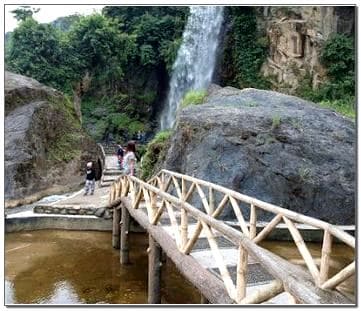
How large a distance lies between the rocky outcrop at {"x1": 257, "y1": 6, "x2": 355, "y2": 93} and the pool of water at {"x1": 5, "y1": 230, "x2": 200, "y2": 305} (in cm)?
1002

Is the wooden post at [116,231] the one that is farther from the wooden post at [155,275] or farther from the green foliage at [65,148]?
the green foliage at [65,148]

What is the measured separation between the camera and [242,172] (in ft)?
29.7

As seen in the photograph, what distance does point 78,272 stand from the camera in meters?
7.80

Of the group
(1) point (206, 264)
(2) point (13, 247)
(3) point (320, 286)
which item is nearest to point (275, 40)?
(2) point (13, 247)

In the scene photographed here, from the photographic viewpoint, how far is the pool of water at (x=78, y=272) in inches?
263

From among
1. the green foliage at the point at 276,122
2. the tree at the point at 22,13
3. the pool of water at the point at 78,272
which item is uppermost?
the tree at the point at 22,13

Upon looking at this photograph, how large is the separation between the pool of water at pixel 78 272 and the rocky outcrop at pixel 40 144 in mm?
2853

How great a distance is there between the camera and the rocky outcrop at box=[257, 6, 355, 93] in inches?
643

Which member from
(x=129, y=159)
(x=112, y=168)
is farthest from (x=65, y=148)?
(x=129, y=159)

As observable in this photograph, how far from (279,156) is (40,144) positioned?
7.84 meters

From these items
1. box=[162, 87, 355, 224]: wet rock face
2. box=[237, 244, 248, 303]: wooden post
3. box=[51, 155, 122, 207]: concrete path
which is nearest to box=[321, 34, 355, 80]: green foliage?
box=[162, 87, 355, 224]: wet rock face

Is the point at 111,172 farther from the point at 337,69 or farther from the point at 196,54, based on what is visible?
the point at 337,69

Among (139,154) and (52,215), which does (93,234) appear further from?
(139,154)

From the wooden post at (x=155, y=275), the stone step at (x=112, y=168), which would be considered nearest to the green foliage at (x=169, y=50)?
the stone step at (x=112, y=168)
